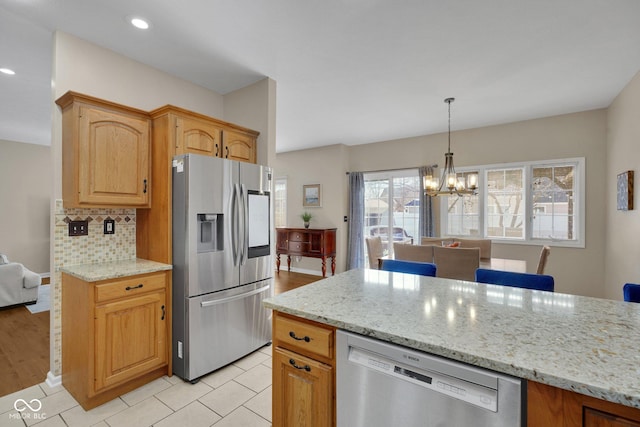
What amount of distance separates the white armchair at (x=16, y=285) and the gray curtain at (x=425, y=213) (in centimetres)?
594

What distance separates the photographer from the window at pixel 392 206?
5.43 metres

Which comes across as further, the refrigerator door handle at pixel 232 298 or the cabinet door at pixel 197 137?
the cabinet door at pixel 197 137

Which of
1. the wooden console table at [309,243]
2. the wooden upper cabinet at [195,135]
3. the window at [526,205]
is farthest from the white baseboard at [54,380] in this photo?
the window at [526,205]

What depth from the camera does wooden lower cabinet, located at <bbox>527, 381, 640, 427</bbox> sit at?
29.5 inches

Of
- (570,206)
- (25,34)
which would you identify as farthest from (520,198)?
(25,34)

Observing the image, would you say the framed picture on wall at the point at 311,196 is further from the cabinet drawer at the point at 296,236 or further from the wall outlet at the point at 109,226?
the wall outlet at the point at 109,226

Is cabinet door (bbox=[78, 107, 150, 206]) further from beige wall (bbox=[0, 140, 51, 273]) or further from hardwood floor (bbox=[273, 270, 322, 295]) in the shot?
beige wall (bbox=[0, 140, 51, 273])

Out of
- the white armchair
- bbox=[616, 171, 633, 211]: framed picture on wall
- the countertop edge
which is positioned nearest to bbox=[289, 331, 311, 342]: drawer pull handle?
the countertop edge

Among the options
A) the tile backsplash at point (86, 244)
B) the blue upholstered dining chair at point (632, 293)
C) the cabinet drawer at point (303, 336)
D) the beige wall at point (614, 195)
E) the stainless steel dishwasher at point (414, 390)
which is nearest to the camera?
the stainless steel dishwasher at point (414, 390)

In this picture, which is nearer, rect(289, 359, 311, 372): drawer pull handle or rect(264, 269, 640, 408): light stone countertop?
rect(264, 269, 640, 408): light stone countertop

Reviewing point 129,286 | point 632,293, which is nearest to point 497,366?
point 632,293

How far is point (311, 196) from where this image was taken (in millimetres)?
6242

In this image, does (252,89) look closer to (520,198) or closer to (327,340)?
(327,340)

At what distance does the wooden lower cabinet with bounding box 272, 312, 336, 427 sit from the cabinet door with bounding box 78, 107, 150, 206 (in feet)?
5.76
